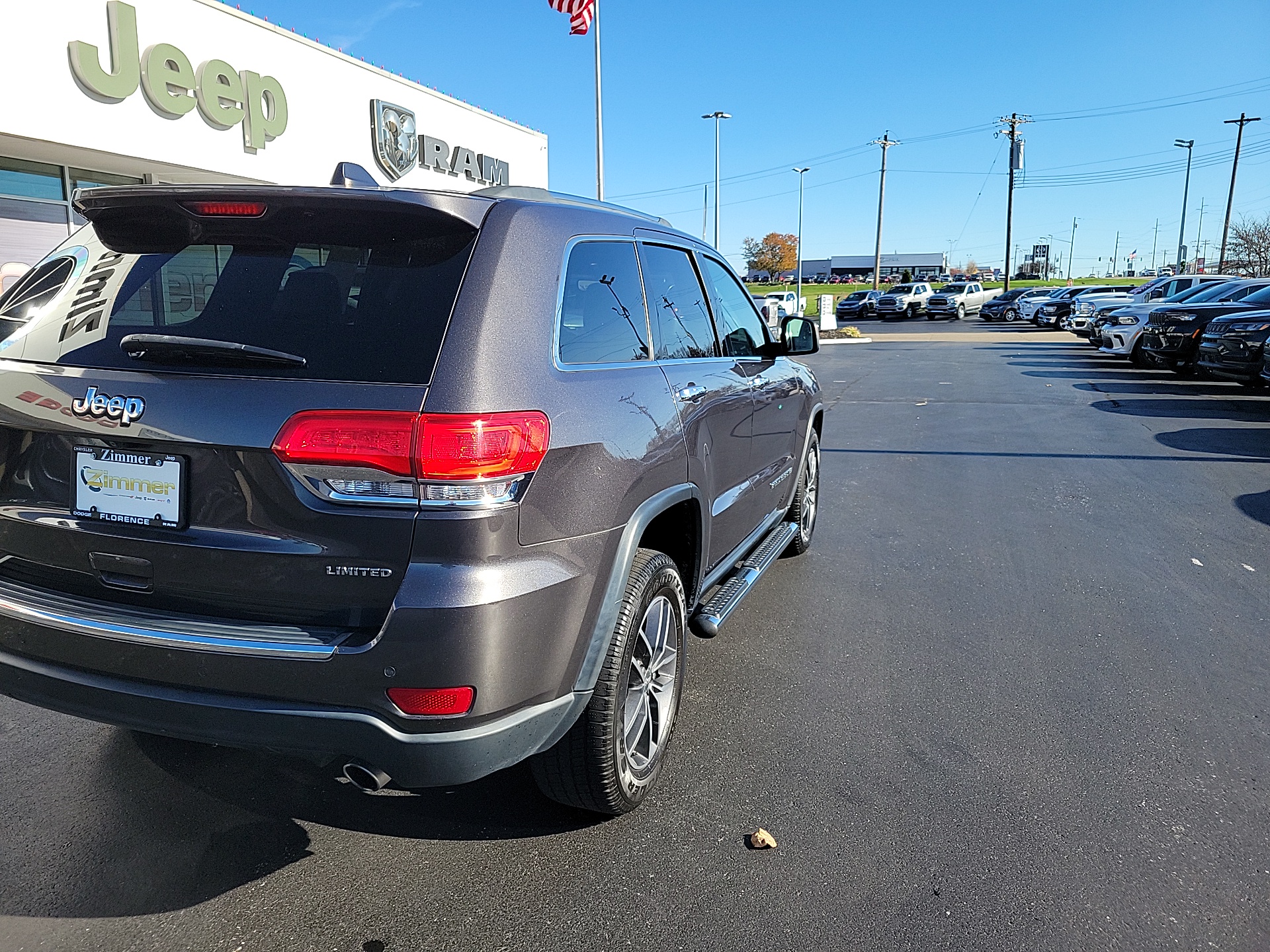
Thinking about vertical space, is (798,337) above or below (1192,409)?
above

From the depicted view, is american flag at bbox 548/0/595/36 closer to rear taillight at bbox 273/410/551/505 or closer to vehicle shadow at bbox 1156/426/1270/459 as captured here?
vehicle shadow at bbox 1156/426/1270/459

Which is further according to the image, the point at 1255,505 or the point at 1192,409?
the point at 1192,409

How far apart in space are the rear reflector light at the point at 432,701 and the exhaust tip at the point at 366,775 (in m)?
0.19

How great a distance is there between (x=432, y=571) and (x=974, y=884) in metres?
1.77

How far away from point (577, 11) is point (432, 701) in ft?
72.8

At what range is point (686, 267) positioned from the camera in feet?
12.9

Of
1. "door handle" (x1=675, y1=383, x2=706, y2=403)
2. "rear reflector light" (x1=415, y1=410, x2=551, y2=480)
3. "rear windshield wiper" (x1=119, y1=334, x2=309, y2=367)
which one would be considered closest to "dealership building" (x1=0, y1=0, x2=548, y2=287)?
"door handle" (x1=675, y1=383, x2=706, y2=403)

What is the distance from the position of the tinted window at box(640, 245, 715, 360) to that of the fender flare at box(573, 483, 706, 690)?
29.1 inches

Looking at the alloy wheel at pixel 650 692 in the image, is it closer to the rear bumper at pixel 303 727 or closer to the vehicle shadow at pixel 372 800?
the vehicle shadow at pixel 372 800

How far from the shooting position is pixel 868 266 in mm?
132125

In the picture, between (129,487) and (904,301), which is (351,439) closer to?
(129,487)

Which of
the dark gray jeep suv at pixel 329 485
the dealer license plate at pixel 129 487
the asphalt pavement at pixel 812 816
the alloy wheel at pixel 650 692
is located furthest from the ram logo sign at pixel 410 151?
the dealer license plate at pixel 129 487

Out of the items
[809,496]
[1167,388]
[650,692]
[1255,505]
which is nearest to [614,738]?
[650,692]

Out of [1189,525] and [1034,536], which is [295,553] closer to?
[1034,536]
